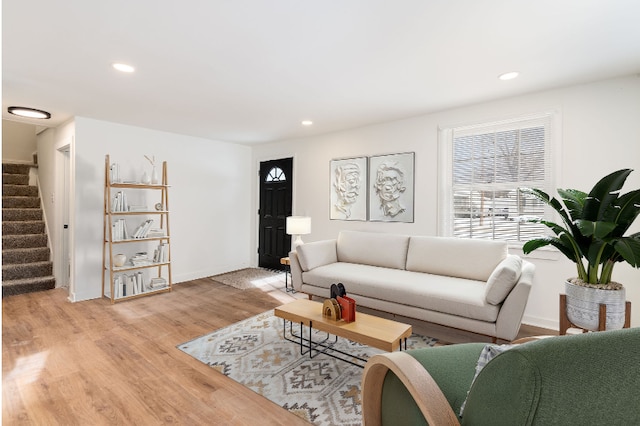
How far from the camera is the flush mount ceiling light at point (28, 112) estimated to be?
3.84 m

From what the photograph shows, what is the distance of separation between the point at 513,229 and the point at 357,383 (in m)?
2.40

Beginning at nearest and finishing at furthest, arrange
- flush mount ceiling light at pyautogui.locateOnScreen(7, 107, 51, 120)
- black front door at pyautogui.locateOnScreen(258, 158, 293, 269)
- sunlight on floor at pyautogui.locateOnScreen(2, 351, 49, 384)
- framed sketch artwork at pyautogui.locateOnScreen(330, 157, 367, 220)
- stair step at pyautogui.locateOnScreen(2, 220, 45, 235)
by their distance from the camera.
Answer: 1. sunlight on floor at pyautogui.locateOnScreen(2, 351, 49, 384)
2. flush mount ceiling light at pyautogui.locateOnScreen(7, 107, 51, 120)
3. framed sketch artwork at pyautogui.locateOnScreen(330, 157, 367, 220)
4. stair step at pyautogui.locateOnScreen(2, 220, 45, 235)
5. black front door at pyautogui.locateOnScreen(258, 158, 293, 269)

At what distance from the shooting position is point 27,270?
4703 millimetres

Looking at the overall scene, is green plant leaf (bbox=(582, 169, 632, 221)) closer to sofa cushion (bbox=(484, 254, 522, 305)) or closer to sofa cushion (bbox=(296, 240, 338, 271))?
sofa cushion (bbox=(484, 254, 522, 305))

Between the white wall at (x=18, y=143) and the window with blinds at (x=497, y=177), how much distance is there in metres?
7.49

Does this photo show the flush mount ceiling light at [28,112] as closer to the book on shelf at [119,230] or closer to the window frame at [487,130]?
the book on shelf at [119,230]

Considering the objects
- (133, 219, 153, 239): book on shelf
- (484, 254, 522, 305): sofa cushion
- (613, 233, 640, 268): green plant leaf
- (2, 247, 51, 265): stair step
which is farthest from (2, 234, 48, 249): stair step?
(613, 233, 640, 268): green plant leaf

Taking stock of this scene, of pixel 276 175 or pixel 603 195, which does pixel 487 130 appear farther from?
pixel 276 175

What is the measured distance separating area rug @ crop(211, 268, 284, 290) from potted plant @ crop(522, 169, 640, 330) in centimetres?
→ 385

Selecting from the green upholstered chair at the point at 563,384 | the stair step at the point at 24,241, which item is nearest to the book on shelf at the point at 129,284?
the stair step at the point at 24,241

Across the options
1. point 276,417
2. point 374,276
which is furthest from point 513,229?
point 276,417

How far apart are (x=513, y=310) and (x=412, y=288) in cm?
84

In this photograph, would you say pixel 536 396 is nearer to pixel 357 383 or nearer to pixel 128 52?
pixel 357 383

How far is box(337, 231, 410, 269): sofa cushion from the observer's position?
4.00m
